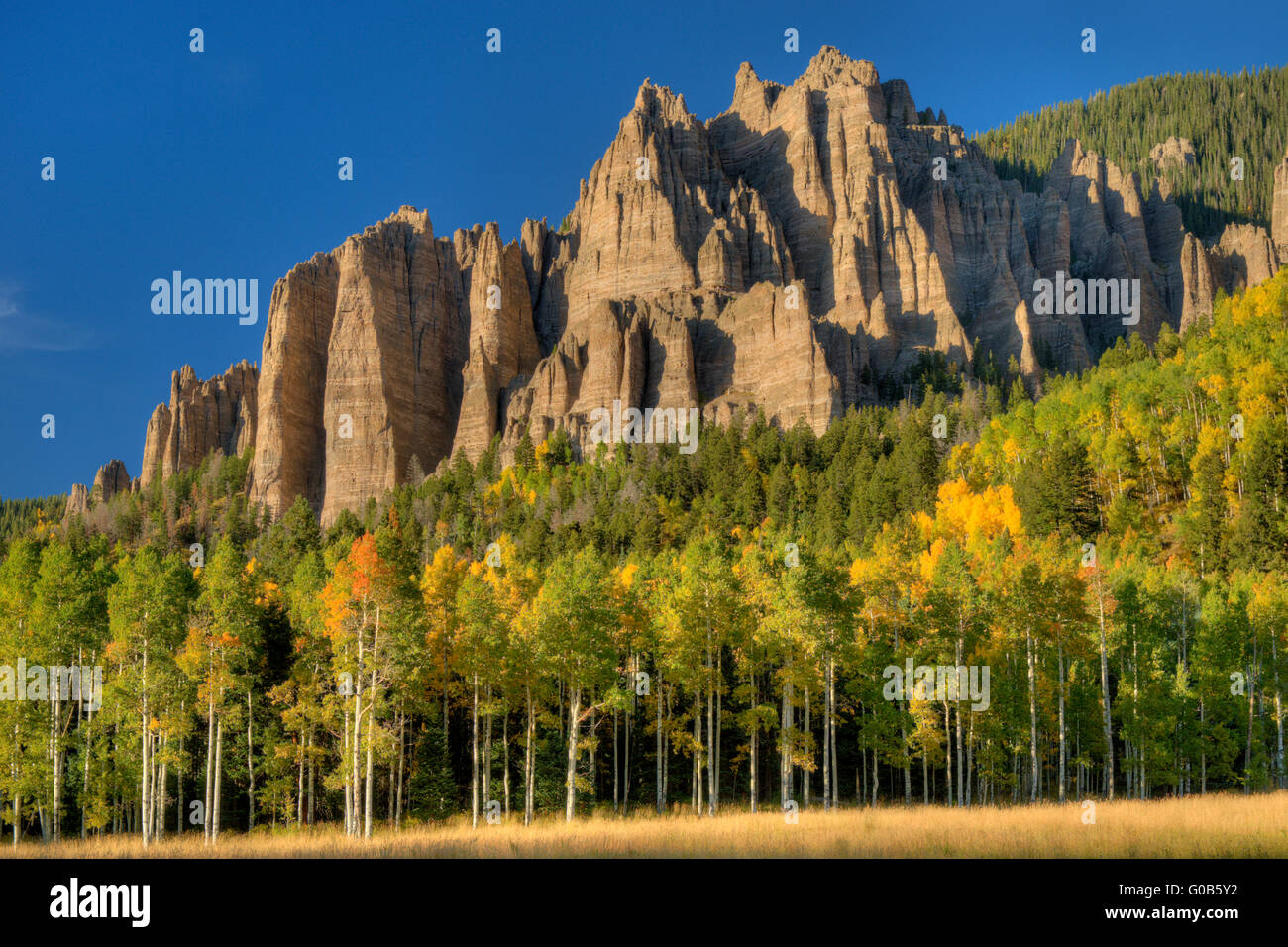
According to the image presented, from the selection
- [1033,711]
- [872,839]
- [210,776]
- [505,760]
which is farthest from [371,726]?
[1033,711]

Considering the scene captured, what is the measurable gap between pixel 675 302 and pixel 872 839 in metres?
142

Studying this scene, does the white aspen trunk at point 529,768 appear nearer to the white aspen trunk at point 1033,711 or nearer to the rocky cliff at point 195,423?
the white aspen trunk at point 1033,711

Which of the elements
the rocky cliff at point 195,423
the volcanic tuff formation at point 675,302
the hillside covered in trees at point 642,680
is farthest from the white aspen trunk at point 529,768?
the rocky cliff at point 195,423

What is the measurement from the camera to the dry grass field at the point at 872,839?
2278 cm

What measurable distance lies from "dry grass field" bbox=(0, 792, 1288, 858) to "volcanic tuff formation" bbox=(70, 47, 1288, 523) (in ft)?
342

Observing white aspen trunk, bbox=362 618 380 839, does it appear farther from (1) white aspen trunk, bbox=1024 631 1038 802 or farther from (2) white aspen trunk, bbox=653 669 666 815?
(1) white aspen trunk, bbox=1024 631 1038 802

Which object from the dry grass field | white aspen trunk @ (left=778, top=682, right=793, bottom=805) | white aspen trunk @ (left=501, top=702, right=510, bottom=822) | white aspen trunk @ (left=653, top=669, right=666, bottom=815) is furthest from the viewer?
white aspen trunk @ (left=501, top=702, right=510, bottom=822)

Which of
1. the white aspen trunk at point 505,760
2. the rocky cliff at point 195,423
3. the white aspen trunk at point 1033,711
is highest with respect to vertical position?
the rocky cliff at point 195,423

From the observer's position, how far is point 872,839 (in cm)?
2577

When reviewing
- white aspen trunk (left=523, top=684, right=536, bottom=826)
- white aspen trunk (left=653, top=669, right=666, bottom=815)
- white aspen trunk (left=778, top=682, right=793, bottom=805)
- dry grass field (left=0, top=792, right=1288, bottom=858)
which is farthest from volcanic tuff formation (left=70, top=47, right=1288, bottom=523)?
dry grass field (left=0, top=792, right=1288, bottom=858)

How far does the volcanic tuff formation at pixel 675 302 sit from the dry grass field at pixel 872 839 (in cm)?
10411

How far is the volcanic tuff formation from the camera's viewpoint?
152 m

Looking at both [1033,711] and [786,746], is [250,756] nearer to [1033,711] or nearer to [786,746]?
[786,746]
